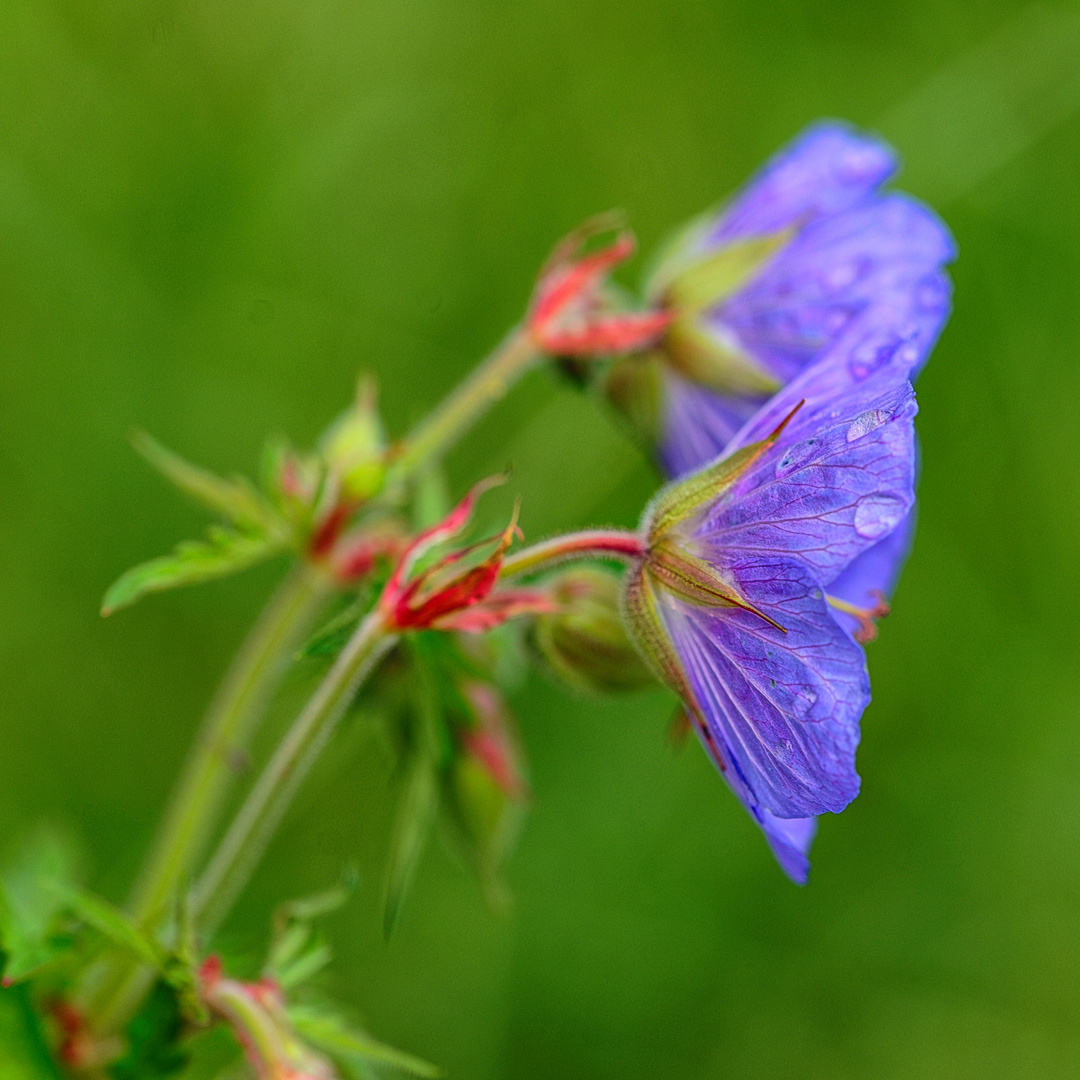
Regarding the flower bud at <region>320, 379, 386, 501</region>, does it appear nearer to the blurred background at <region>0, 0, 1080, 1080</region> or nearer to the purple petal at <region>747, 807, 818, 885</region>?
the purple petal at <region>747, 807, 818, 885</region>

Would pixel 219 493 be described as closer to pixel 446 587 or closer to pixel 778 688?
pixel 446 587

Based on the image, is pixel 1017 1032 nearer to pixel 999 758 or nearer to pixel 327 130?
pixel 999 758

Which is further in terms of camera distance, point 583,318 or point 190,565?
point 583,318

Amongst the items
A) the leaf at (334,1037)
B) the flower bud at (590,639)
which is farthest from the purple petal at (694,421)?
the leaf at (334,1037)

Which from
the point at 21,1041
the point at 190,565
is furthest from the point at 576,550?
the point at 21,1041

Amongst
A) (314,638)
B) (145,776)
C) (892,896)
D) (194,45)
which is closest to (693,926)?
(892,896)
